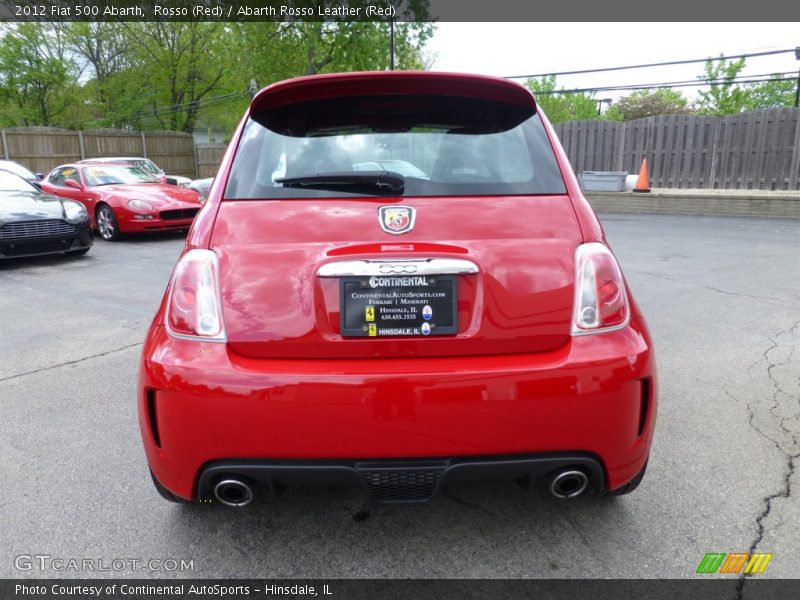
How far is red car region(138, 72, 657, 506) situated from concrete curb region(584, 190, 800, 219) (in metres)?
12.7

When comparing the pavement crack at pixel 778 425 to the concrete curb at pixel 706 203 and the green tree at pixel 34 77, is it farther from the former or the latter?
the green tree at pixel 34 77

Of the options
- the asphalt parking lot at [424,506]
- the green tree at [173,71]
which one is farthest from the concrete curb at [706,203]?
the green tree at [173,71]

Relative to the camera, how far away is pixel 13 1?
29203mm

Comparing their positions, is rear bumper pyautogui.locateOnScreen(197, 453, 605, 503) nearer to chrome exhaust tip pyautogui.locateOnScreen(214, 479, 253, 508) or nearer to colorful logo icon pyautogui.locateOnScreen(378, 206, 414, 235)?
chrome exhaust tip pyautogui.locateOnScreen(214, 479, 253, 508)

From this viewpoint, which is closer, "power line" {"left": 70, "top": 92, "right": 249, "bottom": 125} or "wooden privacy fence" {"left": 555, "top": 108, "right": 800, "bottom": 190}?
"wooden privacy fence" {"left": 555, "top": 108, "right": 800, "bottom": 190}

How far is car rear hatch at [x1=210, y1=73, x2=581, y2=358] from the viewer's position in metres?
1.92

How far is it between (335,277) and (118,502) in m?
1.46

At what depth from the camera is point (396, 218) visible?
2.03 metres

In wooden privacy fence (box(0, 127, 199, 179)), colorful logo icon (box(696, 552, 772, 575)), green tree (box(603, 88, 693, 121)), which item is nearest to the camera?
colorful logo icon (box(696, 552, 772, 575))

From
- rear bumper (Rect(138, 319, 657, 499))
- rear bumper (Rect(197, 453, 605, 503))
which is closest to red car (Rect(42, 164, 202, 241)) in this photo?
rear bumper (Rect(138, 319, 657, 499))

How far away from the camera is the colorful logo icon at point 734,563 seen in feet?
6.88

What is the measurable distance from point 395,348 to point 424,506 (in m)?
0.93

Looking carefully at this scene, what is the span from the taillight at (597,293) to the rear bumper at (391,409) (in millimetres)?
54

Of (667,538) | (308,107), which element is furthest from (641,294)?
(308,107)
